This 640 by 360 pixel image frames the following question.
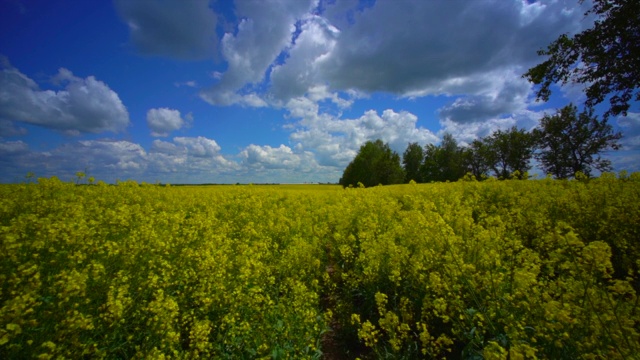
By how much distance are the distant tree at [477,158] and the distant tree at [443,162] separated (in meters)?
1.37

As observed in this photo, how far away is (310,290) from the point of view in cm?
505

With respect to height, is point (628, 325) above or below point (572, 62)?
below

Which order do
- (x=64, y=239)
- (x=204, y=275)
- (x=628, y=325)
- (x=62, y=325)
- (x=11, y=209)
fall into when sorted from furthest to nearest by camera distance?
(x=11, y=209) → (x=204, y=275) → (x=64, y=239) → (x=62, y=325) → (x=628, y=325)

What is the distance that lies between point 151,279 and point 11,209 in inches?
183

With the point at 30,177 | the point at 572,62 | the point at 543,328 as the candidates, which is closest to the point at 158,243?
the point at 543,328

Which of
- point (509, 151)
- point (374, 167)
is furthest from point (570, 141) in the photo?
point (374, 167)

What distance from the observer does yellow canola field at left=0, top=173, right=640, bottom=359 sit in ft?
7.63

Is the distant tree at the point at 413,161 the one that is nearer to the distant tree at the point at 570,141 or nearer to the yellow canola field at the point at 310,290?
the distant tree at the point at 570,141

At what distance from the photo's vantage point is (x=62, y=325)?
7.62 feet

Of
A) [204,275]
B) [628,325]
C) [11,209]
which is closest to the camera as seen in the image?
[628,325]

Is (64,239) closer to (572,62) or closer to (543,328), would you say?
(543,328)

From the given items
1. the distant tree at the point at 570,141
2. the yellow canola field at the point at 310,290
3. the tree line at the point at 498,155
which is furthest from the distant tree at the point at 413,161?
the yellow canola field at the point at 310,290

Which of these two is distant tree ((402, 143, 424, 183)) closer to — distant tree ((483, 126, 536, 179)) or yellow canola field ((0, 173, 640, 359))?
distant tree ((483, 126, 536, 179))

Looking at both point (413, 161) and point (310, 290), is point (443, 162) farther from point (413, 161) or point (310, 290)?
point (310, 290)
